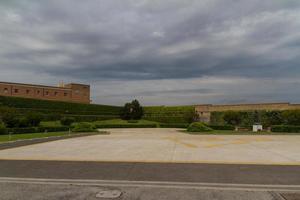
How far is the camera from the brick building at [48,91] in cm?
5097

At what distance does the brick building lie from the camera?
5097 cm

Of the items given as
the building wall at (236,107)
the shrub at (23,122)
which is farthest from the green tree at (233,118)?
the shrub at (23,122)

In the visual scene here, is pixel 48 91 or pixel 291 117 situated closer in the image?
pixel 291 117

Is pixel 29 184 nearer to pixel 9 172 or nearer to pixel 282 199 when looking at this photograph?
pixel 9 172

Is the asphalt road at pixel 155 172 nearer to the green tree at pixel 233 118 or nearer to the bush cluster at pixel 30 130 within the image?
the bush cluster at pixel 30 130

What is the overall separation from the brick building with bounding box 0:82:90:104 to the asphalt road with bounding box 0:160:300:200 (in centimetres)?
4625

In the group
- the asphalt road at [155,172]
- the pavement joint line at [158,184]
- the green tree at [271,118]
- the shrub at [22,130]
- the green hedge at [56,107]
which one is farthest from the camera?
the green hedge at [56,107]

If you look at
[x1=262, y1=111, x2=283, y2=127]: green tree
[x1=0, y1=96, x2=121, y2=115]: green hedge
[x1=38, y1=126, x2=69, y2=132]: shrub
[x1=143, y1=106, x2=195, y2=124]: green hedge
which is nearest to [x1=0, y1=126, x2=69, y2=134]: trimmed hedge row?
[x1=38, y1=126, x2=69, y2=132]: shrub

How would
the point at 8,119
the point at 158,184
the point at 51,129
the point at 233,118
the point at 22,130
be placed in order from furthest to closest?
the point at 233,118, the point at 51,129, the point at 8,119, the point at 22,130, the point at 158,184

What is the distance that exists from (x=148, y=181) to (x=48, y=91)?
182 feet

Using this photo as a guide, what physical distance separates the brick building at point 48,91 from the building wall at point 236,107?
28.7 meters

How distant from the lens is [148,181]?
704 centimetres

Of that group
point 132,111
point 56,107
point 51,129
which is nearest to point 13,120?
point 51,129

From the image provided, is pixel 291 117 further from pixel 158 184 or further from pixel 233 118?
pixel 158 184
